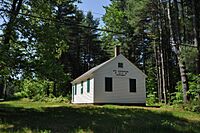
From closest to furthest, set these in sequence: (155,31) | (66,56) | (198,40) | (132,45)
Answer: (198,40), (155,31), (132,45), (66,56)

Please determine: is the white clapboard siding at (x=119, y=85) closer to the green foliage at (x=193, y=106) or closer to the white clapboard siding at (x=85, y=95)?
the white clapboard siding at (x=85, y=95)

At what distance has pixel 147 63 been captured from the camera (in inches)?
1873

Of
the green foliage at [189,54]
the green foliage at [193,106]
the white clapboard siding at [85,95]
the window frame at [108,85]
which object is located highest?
the green foliage at [189,54]

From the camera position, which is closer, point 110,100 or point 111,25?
point 110,100

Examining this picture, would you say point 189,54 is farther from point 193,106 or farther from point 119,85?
point 119,85

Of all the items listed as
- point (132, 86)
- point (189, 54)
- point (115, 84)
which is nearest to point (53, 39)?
point (189, 54)

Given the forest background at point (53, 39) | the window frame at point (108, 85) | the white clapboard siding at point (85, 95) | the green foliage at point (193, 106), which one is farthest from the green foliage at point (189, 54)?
the white clapboard siding at point (85, 95)

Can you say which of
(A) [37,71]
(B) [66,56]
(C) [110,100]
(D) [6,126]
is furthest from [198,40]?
(B) [66,56]

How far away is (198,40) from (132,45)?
2446 cm

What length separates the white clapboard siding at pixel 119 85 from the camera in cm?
2600

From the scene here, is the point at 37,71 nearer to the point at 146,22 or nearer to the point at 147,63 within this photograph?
the point at 146,22

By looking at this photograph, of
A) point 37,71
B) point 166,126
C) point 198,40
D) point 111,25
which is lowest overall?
point 166,126

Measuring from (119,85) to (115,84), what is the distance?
1.35 ft

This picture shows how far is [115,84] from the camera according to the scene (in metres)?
26.5
